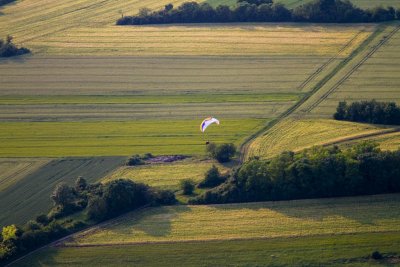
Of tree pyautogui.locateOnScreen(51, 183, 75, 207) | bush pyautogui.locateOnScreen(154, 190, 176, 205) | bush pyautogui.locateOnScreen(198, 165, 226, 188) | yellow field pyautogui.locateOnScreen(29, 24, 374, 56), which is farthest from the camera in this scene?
yellow field pyautogui.locateOnScreen(29, 24, 374, 56)

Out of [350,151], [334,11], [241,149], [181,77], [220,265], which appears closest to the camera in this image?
[220,265]

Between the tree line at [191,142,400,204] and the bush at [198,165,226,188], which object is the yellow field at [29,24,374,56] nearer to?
the bush at [198,165,226,188]

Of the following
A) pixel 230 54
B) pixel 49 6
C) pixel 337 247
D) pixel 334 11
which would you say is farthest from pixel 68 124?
pixel 49 6

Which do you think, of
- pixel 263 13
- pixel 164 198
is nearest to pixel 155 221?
pixel 164 198

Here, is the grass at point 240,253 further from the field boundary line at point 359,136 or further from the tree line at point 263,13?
the tree line at point 263,13

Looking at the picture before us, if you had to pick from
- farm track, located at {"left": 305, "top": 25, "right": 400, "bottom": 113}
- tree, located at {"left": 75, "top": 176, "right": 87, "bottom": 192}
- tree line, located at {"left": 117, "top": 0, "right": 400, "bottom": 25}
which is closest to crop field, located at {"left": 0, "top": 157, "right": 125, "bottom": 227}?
tree, located at {"left": 75, "top": 176, "right": 87, "bottom": 192}

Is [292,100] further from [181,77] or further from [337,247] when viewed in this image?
[337,247]

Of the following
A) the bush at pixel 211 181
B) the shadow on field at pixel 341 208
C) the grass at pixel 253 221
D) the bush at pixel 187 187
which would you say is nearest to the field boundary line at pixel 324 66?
the bush at pixel 211 181
